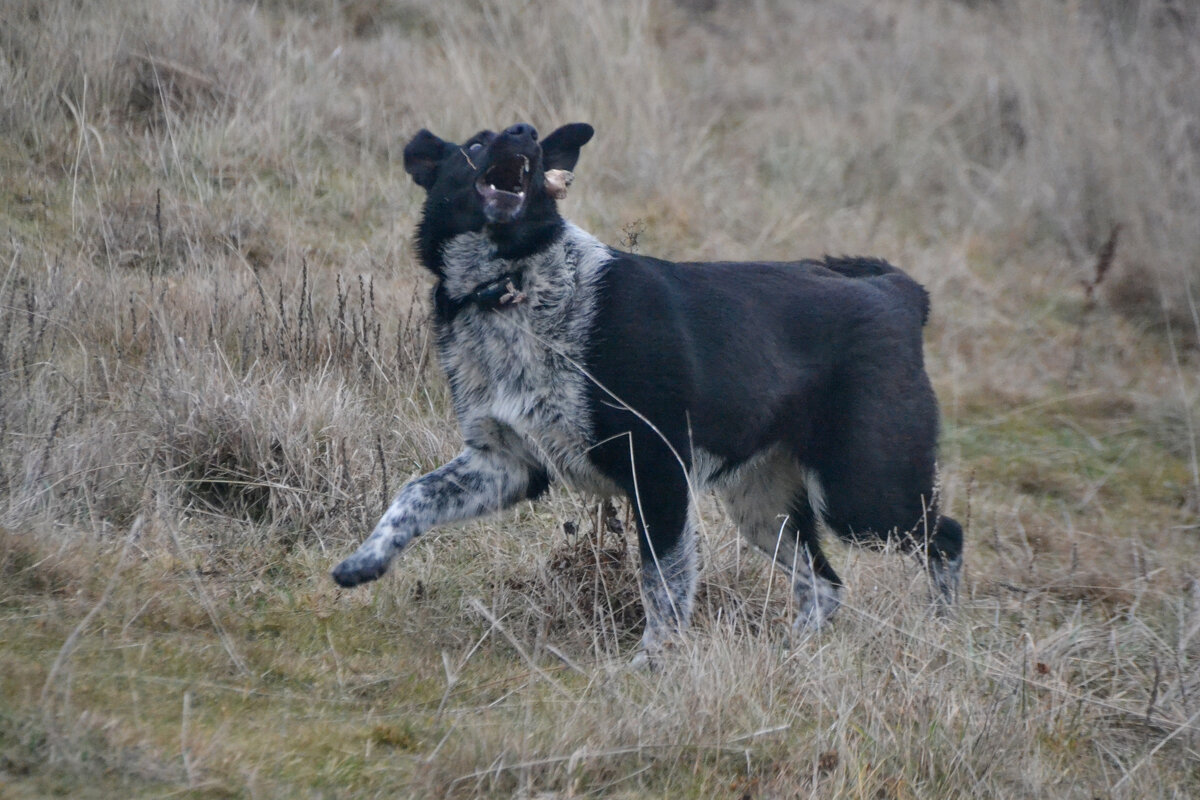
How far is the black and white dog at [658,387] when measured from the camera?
388 cm

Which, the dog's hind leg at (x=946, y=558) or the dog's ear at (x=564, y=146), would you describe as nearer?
the dog's ear at (x=564, y=146)

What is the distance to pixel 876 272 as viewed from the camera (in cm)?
488

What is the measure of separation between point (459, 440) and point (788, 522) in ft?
4.23

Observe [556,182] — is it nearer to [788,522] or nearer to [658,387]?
[658,387]

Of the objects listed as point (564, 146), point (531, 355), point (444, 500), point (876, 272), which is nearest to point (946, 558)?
point (876, 272)

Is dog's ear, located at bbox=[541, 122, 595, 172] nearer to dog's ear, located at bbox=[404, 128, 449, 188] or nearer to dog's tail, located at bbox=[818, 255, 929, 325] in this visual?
dog's ear, located at bbox=[404, 128, 449, 188]

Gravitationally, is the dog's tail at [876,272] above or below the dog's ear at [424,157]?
below

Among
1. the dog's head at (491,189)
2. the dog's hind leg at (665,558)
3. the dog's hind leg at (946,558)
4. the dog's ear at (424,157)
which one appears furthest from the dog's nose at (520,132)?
the dog's hind leg at (946,558)

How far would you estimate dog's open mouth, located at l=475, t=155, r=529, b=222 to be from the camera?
158 inches

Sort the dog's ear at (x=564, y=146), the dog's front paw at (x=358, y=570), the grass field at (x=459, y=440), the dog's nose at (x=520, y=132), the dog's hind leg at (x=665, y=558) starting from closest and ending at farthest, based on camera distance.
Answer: the grass field at (x=459, y=440)
the dog's front paw at (x=358, y=570)
the dog's hind leg at (x=665, y=558)
the dog's nose at (x=520, y=132)
the dog's ear at (x=564, y=146)

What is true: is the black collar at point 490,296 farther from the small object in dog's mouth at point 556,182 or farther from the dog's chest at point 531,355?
the small object in dog's mouth at point 556,182

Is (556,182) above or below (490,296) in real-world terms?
above

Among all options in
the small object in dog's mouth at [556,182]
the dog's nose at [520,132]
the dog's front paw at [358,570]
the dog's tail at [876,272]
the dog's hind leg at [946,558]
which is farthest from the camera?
the dog's tail at [876,272]

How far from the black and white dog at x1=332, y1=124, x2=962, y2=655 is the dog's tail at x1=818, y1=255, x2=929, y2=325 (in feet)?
0.47
